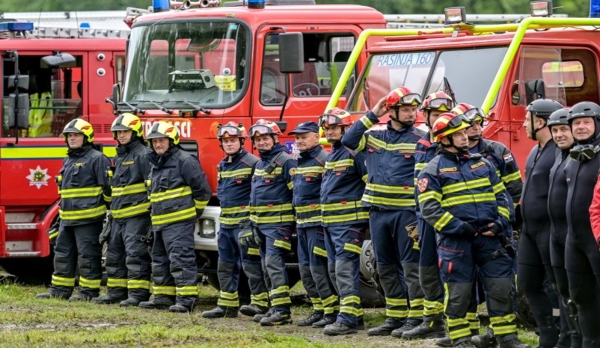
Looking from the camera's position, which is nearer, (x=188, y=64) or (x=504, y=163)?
(x=504, y=163)

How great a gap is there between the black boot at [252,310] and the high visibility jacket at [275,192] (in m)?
0.92

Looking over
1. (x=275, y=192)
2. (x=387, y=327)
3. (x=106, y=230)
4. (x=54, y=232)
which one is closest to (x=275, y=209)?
(x=275, y=192)

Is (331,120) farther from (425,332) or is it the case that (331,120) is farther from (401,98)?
(425,332)

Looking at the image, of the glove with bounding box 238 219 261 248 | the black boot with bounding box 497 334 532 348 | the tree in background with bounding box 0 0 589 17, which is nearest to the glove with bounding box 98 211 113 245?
the glove with bounding box 238 219 261 248

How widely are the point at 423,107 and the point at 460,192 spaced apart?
3.18 ft

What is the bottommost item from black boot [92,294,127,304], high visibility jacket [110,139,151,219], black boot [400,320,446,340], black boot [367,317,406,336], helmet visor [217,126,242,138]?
black boot [92,294,127,304]

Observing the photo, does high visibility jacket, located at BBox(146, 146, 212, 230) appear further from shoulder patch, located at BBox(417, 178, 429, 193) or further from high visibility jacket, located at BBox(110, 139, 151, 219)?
shoulder patch, located at BBox(417, 178, 429, 193)

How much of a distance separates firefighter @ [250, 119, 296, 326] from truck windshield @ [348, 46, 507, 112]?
0.87 metres

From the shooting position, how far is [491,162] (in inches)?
391

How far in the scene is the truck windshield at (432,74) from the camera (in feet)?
36.3

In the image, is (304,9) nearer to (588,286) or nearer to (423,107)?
(423,107)

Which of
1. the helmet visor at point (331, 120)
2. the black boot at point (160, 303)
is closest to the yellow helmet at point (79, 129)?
the black boot at point (160, 303)

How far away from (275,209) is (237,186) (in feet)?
1.96

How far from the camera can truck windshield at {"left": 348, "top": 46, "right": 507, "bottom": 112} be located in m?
11.1
